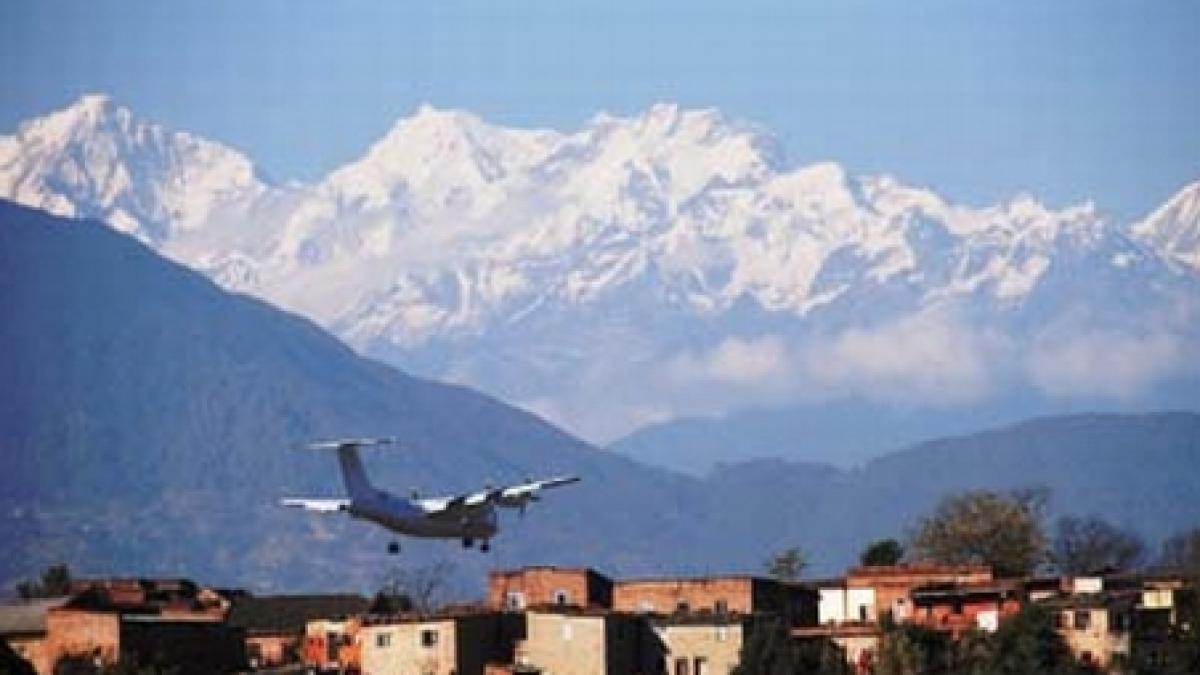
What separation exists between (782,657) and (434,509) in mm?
13448

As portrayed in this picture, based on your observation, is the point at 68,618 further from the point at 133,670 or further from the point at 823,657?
the point at 823,657

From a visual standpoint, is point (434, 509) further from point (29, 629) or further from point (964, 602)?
point (964, 602)

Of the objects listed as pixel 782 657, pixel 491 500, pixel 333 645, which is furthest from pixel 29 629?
pixel 782 657

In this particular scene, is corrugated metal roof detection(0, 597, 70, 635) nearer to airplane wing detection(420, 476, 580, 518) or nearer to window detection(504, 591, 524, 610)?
airplane wing detection(420, 476, 580, 518)

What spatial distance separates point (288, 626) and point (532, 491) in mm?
27457

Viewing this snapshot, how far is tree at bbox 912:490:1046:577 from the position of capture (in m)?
173

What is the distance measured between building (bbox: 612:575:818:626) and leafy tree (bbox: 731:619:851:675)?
33.0 ft

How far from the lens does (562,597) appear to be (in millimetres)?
138375

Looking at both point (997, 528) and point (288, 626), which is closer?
point (288, 626)

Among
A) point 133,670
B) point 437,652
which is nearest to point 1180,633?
point 437,652

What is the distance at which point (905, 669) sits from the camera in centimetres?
11781

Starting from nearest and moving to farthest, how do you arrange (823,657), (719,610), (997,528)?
1. (823,657)
2. (719,610)
3. (997,528)

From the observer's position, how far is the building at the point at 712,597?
13412cm

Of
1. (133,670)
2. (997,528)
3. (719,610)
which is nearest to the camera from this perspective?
(133,670)
